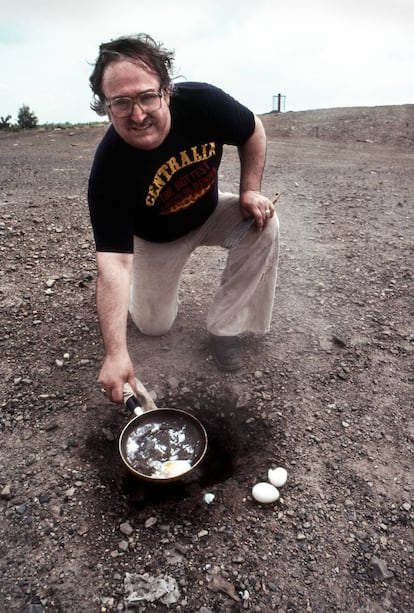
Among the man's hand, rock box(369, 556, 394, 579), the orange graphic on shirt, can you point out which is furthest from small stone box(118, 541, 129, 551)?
the man's hand

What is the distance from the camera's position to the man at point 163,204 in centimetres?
233

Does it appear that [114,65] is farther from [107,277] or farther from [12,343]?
[12,343]

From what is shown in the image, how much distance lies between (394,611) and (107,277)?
5.88 feet

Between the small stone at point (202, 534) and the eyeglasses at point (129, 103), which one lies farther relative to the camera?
the eyeglasses at point (129, 103)

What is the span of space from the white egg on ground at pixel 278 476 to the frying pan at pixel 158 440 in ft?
1.06

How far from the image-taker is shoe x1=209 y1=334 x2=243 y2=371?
297 centimetres

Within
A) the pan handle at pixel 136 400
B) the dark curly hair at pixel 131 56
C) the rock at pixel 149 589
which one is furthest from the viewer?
the dark curly hair at pixel 131 56

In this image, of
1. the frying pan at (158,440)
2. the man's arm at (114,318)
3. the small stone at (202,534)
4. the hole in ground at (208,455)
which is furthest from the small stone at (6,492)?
the small stone at (202,534)

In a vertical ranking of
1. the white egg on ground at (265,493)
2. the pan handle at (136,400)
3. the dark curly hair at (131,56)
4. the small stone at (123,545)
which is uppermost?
the dark curly hair at (131,56)

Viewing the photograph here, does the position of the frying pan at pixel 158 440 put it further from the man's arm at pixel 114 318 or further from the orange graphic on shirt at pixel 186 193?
the orange graphic on shirt at pixel 186 193

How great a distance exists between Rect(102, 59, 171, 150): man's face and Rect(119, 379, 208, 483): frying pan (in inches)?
48.7

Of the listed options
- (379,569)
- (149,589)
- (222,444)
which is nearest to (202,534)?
(149,589)

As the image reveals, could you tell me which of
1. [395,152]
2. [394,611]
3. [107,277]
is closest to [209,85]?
[107,277]

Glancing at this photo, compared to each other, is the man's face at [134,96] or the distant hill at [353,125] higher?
the man's face at [134,96]
